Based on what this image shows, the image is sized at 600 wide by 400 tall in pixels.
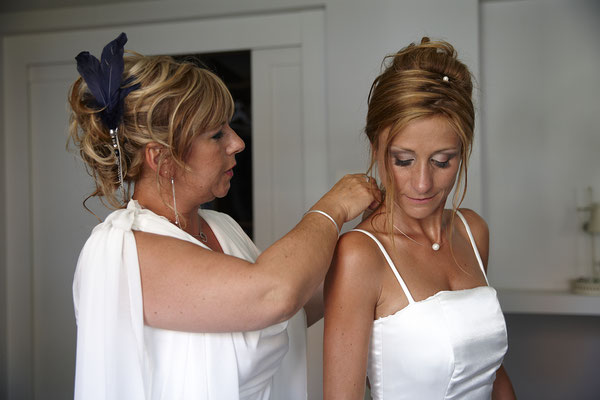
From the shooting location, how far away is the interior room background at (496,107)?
2.69 metres

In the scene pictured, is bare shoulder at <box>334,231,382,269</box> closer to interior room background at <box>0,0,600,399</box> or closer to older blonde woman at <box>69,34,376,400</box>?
older blonde woman at <box>69,34,376,400</box>

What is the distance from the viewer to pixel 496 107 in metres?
2.87

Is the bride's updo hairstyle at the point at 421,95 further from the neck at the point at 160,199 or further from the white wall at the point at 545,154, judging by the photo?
the white wall at the point at 545,154

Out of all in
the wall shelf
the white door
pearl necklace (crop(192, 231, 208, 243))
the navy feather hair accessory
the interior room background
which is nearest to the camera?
the navy feather hair accessory

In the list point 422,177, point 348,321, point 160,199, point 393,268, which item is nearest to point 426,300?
point 393,268

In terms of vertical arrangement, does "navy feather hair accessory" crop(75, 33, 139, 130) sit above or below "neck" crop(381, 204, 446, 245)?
above

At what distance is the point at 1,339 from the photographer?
10.5 ft

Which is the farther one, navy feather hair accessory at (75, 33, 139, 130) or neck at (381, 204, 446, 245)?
neck at (381, 204, 446, 245)

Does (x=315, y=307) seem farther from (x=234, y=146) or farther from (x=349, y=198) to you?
(x=234, y=146)

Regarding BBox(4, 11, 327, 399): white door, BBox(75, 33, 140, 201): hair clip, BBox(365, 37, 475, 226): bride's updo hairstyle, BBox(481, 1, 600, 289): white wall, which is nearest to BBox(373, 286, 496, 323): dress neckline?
BBox(365, 37, 475, 226): bride's updo hairstyle

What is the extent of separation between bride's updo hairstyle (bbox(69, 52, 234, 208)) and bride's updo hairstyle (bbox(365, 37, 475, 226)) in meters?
0.43

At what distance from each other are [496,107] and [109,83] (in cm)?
232

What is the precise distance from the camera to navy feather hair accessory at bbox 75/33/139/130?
118 centimetres

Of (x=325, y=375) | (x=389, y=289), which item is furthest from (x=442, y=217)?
(x=325, y=375)
